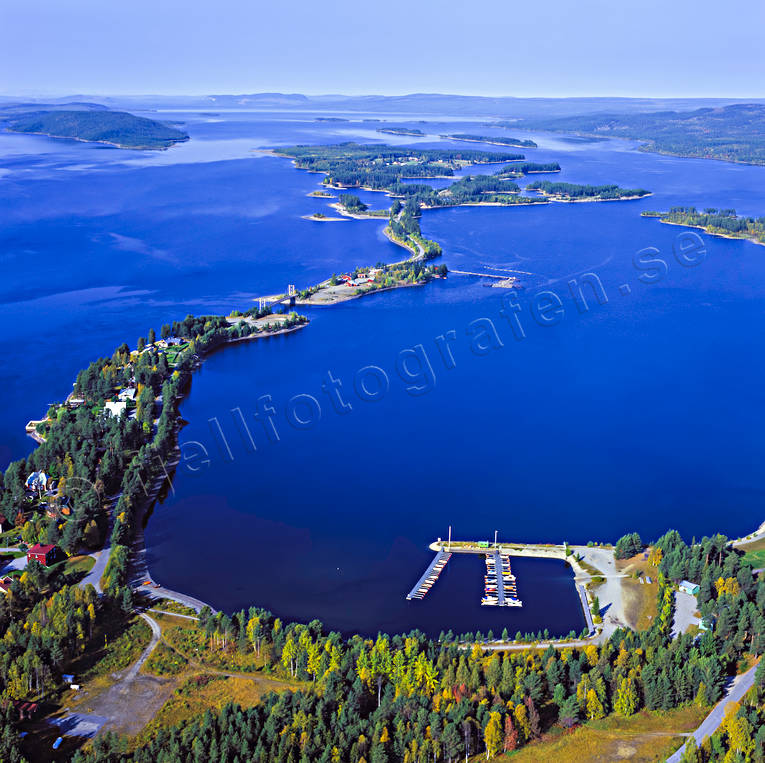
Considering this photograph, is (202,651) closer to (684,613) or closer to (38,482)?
(38,482)

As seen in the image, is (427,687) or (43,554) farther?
(43,554)

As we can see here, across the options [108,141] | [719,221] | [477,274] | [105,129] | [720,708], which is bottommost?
[720,708]

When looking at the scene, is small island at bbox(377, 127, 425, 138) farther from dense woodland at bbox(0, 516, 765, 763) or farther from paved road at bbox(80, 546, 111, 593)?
dense woodland at bbox(0, 516, 765, 763)

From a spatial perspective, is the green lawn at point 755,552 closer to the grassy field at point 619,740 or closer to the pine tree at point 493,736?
the grassy field at point 619,740

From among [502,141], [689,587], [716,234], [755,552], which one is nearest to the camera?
[689,587]

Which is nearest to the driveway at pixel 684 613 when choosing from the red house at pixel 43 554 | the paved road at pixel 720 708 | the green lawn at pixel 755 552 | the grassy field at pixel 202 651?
the paved road at pixel 720 708

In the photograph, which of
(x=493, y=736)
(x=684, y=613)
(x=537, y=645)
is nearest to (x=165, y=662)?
(x=493, y=736)

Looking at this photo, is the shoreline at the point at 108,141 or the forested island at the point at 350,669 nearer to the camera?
the forested island at the point at 350,669
